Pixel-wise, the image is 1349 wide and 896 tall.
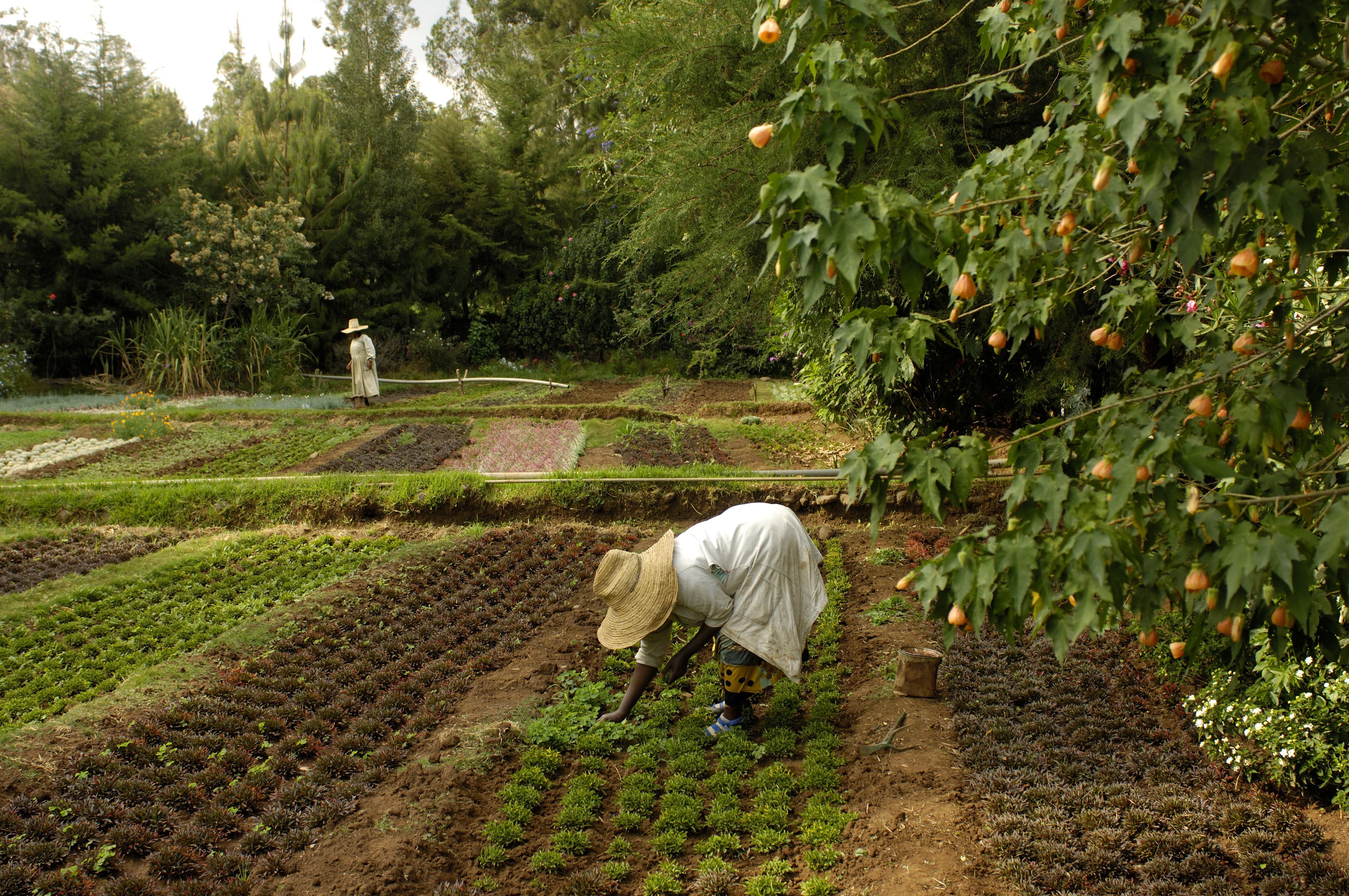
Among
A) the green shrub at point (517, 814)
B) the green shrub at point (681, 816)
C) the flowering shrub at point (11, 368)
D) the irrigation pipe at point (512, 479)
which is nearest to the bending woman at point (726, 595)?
the green shrub at point (681, 816)

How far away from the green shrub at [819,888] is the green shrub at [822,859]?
0.12m

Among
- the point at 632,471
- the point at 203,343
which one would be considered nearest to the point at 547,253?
the point at 203,343

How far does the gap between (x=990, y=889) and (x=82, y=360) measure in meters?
20.0

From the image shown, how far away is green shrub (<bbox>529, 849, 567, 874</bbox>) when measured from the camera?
332cm

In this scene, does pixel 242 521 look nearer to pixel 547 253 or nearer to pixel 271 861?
pixel 271 861

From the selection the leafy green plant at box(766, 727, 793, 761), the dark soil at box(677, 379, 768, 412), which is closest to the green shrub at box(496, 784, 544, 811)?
the leafy green plant at box(766, 727, 793, 761)

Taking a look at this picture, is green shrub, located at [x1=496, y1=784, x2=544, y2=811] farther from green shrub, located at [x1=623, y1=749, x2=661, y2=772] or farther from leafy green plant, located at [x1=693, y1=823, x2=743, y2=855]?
leafy green plant, located at [x1=693, y1=823, x2=743, y2=855]

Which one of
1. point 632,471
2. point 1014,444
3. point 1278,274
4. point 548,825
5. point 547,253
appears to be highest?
point 547,253

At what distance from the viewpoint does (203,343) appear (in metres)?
15.8

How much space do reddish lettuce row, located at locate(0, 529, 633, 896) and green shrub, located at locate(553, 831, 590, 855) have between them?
886mm

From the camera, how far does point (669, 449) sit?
10.3m

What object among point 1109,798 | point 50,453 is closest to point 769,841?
point 1109,798

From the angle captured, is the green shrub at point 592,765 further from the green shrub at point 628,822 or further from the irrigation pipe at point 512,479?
the irrigation pipe at point 512,479

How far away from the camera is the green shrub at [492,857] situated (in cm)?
335
